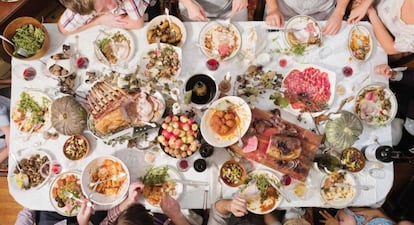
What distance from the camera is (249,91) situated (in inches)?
95.7

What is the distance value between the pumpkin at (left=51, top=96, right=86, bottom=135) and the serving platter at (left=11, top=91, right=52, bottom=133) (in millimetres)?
134

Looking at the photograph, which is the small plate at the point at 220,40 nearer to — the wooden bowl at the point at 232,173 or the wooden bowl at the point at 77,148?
the wooden bowl at the point at 232,173

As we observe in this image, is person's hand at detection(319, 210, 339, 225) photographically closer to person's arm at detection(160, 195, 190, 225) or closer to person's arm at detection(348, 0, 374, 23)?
person's arm at detection(160, 195, 190, 225)

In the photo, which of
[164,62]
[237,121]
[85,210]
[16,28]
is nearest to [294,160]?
[237,121]

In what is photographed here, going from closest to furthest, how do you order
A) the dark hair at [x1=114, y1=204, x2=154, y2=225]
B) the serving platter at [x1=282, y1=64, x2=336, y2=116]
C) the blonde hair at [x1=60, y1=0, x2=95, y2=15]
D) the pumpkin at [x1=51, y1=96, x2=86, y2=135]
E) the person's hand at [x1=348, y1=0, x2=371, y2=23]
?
the dark hair at [x1=114, y1=204, x2=154, y2=225] < the blonde hair at [x1=60, y1=0, x2=95, y2=15] < the pumpkin at [x1=51, y1=96, x2=86, y2=135] < the serving platter at [x1=282, y1=64, x2=336, y2=116] < the person's hand at [x1=348, y1=0, x2=371, y2=23]

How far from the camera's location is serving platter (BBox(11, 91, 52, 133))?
245 centimetres

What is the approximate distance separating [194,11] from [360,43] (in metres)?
1.03

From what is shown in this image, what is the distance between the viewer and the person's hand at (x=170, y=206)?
2320 millimetres

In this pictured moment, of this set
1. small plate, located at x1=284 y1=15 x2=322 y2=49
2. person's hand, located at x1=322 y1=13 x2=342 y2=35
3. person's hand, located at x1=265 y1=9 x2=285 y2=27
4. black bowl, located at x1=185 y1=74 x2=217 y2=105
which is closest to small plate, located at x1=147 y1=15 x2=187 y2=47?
black bowl, located at x1=185 y1=74 x2=217 y2=105

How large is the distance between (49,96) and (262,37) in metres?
1.32

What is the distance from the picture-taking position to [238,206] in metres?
2.29

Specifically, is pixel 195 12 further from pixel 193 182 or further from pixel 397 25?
pixel 397 25

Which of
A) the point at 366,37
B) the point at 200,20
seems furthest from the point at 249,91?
the point at 366,37

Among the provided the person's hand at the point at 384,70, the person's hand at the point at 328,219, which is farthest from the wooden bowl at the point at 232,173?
the person's hand at the point at 384,70
